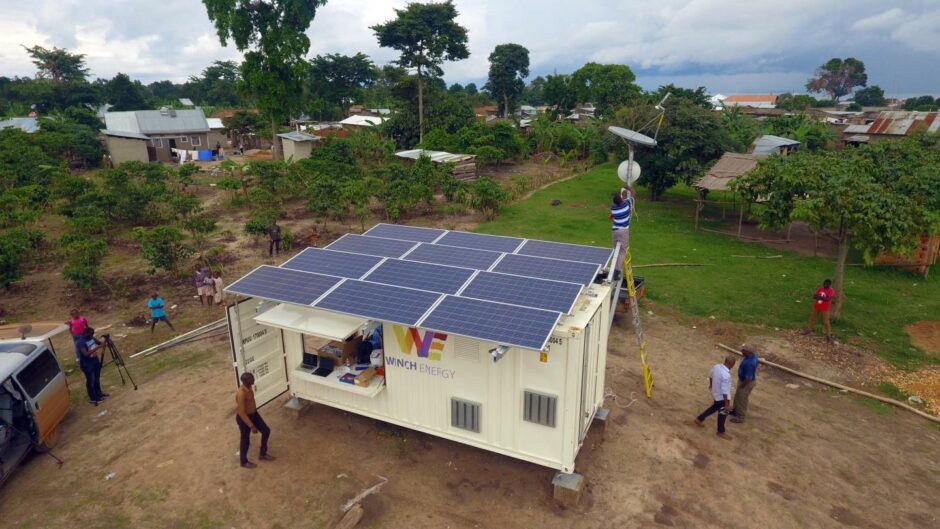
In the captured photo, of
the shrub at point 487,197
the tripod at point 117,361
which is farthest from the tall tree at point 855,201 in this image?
the tripod at point 117,361

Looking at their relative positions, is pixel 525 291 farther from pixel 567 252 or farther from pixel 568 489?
pixel 568 489

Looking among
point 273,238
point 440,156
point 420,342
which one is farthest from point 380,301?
point 440,156

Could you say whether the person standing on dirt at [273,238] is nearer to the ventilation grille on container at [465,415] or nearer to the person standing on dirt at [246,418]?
the person standing on dirt at [246,418]

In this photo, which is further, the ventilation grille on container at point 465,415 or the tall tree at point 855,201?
the tall tree at point 855,201

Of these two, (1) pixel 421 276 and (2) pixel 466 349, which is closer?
(2) pixel 466 349

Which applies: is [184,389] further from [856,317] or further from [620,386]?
[856,317]

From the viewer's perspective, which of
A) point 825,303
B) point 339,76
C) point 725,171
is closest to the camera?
point 825,303
